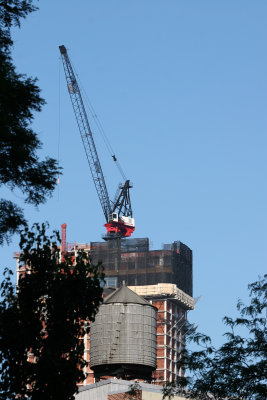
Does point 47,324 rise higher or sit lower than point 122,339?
lower

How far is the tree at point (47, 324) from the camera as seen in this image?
30672 millimetres

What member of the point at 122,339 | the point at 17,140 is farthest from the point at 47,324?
the point at 122,339

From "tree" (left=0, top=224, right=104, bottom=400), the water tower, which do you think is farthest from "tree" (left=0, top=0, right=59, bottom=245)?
the water tower

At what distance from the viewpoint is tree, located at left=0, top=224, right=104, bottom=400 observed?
3067cm

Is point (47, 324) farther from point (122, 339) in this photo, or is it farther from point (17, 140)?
point (122, 339)

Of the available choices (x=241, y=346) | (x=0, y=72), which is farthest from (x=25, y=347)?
(x=241, y=346)

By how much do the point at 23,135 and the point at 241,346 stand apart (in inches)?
643

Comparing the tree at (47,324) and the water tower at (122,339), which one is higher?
the water tower at (122,339)

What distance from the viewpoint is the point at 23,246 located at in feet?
105

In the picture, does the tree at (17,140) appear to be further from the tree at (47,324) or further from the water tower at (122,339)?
the water tower at (122,339)

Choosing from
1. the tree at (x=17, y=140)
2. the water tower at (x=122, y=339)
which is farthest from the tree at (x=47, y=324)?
the water tower at (x=122, y=339)

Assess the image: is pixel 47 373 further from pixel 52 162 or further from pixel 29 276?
pixel 52 162

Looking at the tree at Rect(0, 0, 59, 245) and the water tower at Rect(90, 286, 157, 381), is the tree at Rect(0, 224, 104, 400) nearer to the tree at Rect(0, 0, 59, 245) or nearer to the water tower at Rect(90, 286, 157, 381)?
the tree at Rect(0, 0, 59, 245)

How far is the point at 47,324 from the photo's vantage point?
31.8m
